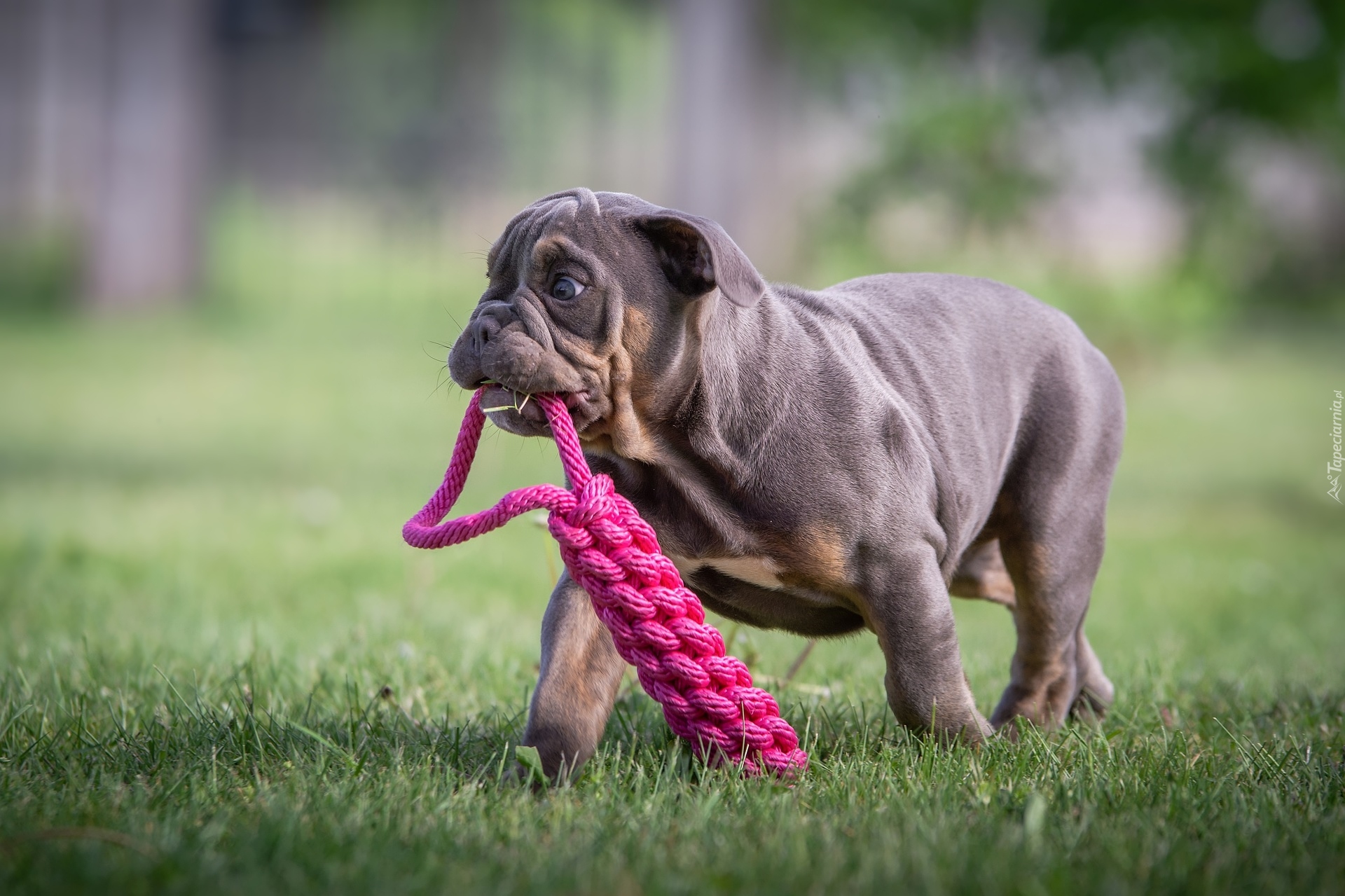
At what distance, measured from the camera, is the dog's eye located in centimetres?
339

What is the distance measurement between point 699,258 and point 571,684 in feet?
3.87

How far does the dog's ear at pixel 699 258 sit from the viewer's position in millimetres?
3279

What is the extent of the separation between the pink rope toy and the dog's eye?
272 millimetres

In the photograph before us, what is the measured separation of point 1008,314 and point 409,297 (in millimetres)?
16179

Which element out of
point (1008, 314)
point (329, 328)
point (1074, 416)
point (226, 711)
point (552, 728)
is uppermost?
point (1008, 314)

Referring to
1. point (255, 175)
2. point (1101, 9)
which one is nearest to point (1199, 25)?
point (1101, 9)

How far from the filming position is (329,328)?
17.7 metres

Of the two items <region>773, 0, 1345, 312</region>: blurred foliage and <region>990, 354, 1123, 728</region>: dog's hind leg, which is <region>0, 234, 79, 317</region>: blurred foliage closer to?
<region>773, 0, 1345, 312</region>: blurred foliage

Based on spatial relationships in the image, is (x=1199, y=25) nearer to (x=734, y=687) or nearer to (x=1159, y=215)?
(x=1159, y=215)

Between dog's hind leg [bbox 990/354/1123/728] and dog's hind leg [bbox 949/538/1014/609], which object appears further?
dog's hind leg [bbox 949/538/1014/609]

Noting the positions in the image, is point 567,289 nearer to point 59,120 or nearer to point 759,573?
point 759,573

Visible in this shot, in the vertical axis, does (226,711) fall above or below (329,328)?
above

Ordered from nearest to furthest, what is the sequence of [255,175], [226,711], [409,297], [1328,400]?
1. [226,711]
2. [1328,400]
3. [409,297]
4. [255,175]

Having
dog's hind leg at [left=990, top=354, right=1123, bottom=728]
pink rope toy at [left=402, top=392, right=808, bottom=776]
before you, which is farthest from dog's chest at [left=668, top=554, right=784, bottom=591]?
dog's hind leg at [left=990, top=354, right=1123, bottom=728]
